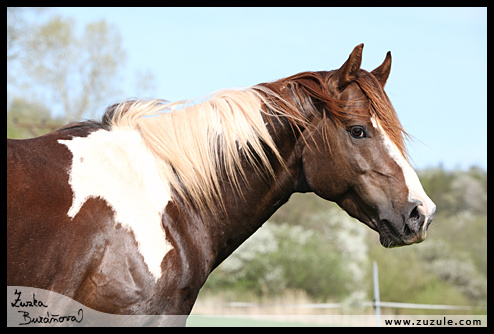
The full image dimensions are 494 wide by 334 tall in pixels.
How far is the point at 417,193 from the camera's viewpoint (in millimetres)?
2906

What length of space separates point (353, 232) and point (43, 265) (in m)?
19.8

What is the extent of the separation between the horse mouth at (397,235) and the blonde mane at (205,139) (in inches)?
31.2

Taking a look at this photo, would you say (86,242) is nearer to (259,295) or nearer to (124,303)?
(124,303)

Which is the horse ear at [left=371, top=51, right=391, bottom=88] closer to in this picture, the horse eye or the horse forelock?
the horse forelock

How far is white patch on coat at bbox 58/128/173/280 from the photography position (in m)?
2.61

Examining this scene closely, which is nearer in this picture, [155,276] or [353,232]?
[155,276]

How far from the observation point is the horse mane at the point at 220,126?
295 centimetres

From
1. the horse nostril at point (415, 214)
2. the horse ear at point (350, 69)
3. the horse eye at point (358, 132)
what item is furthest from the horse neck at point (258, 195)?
the horse nostril at point (415, 214)
